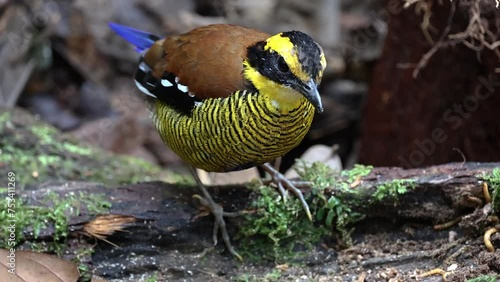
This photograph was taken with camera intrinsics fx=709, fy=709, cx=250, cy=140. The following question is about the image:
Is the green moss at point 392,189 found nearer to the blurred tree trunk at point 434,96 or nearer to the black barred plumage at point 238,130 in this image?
the black barred plumage at point 238,130

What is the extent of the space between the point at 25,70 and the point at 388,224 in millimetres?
4124

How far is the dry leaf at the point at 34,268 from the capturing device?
302 centimetres

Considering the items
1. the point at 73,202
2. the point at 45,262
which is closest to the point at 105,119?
the point at 73,202

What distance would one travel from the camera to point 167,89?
367cm

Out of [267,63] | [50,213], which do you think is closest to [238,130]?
[267,63]

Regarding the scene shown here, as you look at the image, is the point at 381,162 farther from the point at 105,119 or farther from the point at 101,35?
the point at 101,35

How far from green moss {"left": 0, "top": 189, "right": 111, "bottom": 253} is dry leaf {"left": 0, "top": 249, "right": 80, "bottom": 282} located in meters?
0.18

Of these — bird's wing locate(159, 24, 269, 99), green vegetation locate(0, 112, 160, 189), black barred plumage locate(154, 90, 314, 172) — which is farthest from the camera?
green vegetation locate(0, 112, 160, 189)

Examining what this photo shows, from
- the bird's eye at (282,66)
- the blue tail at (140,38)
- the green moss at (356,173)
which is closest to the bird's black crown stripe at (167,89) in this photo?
the blue tail at (140,38)

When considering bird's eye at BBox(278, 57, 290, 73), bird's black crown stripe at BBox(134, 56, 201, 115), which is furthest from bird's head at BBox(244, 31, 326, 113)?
bird's black crown stripe at BBox(134, 56, 201, 115)

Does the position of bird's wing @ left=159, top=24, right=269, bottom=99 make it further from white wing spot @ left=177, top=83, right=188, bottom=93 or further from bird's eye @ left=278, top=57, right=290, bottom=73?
bird's eye @ left=278, top=57, right=290, bottom=73

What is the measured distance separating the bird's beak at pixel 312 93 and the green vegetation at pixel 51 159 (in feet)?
6.66

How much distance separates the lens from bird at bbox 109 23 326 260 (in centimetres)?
303

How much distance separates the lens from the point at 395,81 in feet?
17.7
